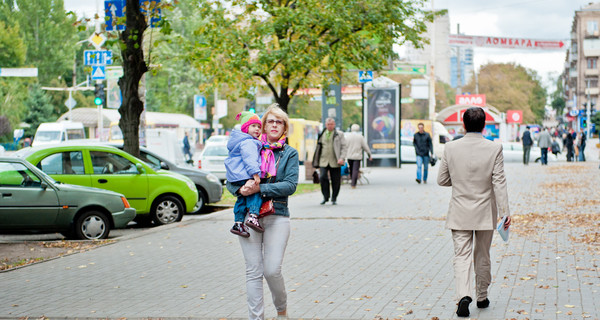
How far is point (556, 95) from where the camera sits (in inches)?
6043

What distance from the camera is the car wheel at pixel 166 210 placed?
1487 centimetres

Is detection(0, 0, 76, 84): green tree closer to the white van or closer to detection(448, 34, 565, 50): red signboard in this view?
the white van

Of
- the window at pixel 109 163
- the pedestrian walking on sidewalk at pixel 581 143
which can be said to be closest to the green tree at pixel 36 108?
the pedestrian walking on sidewalk at pixel 581 143

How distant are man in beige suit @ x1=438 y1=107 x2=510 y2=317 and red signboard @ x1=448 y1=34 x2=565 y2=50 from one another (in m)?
57.6

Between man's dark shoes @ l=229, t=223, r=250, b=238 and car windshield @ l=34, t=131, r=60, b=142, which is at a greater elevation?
man's dark shoes @ l=229, t=223, r=250, b=238

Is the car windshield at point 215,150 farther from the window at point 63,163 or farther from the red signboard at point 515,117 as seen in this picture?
the red signboard at point 515,117

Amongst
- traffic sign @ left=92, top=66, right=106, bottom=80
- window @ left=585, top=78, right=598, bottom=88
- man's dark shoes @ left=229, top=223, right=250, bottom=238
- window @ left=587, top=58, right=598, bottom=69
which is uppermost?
window @ left=587, top=58, right=598, bottom=69

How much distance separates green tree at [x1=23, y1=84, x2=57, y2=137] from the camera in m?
71.2

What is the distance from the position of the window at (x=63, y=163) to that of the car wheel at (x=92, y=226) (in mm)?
1920

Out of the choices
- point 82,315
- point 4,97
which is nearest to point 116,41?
point 82,315

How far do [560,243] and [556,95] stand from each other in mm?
149698

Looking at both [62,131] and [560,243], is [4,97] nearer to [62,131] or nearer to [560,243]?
[62,131]

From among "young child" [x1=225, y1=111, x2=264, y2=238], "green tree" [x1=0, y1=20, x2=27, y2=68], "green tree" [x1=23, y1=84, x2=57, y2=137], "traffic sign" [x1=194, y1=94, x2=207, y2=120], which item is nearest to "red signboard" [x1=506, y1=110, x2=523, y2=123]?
"traffic sign" [x1=194, y1=94, x2=207, y2=120]

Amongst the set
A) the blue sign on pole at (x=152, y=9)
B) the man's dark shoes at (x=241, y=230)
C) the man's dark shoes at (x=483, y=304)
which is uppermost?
the blue sign on pole at (x=152, y=9)
